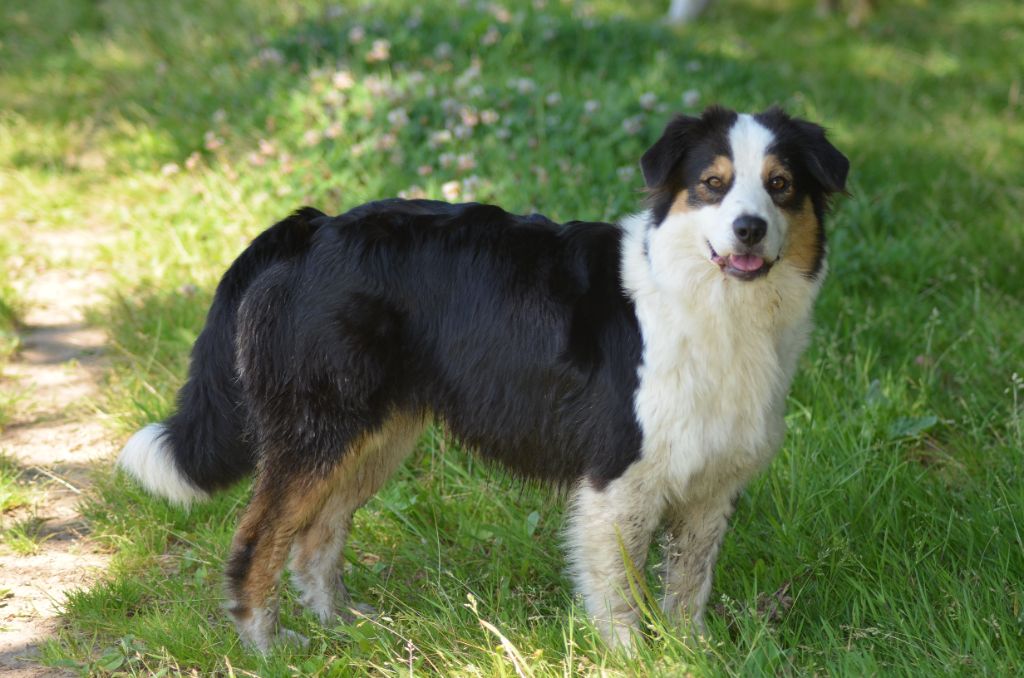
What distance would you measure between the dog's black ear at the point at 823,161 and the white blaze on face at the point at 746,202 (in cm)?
12

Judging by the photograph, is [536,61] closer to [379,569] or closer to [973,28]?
[379,569]

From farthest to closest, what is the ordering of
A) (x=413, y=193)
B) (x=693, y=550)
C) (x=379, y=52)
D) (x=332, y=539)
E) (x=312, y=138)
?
(x=379, y=52), (x=312, y=138), (x=413, y=193), (x=332, y=539), (x=693, y=550)

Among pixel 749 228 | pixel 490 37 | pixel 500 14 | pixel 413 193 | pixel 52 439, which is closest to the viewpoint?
pixel 749 228

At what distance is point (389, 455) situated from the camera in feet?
11.4

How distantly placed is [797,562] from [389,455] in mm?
1348

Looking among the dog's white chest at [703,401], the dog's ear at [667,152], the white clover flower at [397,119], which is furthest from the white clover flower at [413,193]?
the dog's white chest at [703,401]

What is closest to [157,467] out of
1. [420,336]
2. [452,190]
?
[420,336]

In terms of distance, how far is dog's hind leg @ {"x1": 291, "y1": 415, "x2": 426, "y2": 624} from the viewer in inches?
134

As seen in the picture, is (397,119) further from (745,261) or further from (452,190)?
(745,261)

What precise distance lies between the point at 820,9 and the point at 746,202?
9.45 meters

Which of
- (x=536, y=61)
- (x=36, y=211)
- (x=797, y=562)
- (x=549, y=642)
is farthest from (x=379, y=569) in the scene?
(x=536, y=61)

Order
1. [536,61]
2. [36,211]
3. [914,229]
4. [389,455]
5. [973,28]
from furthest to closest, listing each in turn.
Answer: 1. [973,28]
2. [536,61]
3. [36,211]
4. [914,229]
5. [389,455]

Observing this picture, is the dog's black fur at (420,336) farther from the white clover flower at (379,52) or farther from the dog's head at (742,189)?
the white clover flower at (379,52)

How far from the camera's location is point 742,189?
2.78m
